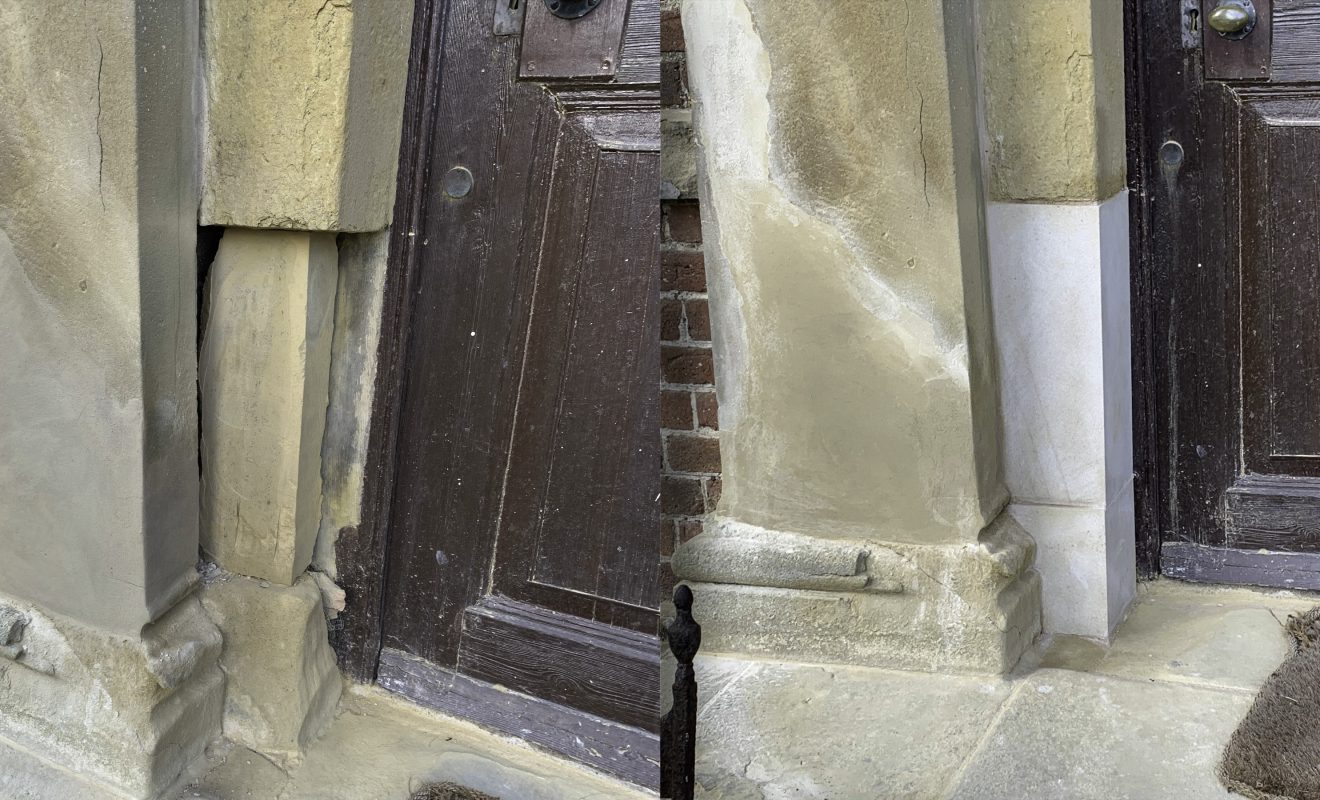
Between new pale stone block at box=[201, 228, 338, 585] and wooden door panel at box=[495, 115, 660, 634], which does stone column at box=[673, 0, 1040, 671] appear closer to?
wooden door panel at box=[495, 115, 660, 634]

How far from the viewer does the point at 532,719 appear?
198 cm

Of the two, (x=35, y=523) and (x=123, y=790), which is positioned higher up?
(x=35, y=523)

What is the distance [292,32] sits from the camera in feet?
5.71

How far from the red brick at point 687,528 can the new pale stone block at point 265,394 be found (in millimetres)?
770

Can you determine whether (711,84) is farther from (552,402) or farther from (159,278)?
(159,278)

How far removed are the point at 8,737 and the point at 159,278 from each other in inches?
32.1

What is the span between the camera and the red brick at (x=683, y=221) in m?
2.24

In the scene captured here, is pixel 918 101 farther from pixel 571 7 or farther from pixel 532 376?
pixel 532 376

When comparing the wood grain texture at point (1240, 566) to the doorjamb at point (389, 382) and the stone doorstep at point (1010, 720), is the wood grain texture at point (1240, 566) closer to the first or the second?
the stone doorstep at point (1010, 720)

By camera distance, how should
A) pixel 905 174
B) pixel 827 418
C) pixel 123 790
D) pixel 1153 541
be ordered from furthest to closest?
pixel 1153 541
pixel 827 418
pixel 905 174
pixel 123 790

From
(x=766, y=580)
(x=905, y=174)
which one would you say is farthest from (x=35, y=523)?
(x=905, y=174)

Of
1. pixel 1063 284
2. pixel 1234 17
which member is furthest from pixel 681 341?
pixel 1234 17

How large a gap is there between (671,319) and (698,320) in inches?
2.3

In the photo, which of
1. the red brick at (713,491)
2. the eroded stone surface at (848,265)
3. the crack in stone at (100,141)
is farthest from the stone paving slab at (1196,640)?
the crack in stone at (100,141)
